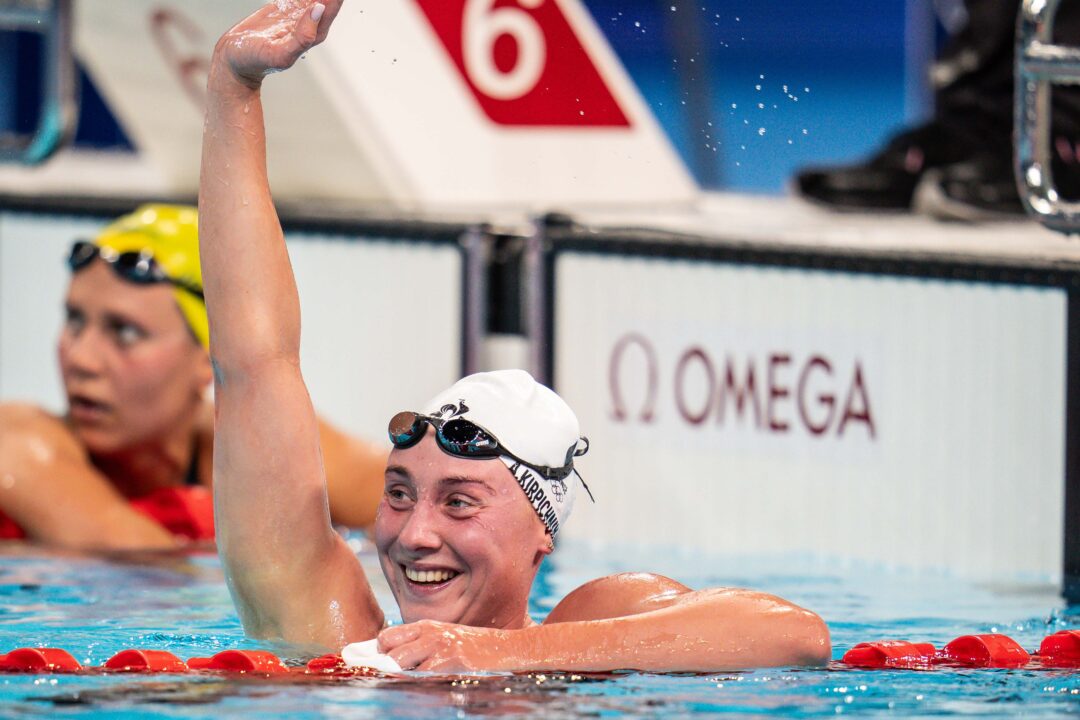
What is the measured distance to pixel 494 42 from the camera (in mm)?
6195

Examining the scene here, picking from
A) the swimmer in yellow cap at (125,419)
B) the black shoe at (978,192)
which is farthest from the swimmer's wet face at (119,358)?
the black shoe at (978,192)

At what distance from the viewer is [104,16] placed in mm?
6328

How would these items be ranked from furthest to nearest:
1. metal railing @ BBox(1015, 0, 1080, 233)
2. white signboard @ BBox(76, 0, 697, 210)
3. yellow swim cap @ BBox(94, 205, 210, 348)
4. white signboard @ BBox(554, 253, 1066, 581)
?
1. white signboard @ BBox(76, 0, 697, 210)
2. yellow swim cap @ BBox(94, 205, 210, 348)
3. white signboard @ BBox(554, 253, 1066, 581)
4. metal railing @ BBox(1015, 0, 1080, 233)

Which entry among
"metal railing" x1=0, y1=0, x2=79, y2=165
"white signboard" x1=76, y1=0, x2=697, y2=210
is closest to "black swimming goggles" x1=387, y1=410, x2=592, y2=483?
"metal railing" x1=0, y1=0, x2=79, y2=165

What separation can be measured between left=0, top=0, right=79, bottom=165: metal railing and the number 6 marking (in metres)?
1.23

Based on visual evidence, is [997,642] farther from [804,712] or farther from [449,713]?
[449,713]

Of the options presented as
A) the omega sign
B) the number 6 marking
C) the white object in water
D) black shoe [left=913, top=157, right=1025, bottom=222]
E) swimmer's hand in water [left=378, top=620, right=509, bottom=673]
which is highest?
the number 6 marking

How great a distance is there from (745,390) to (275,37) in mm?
2243

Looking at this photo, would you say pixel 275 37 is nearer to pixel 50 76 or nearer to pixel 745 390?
pixel 745 390

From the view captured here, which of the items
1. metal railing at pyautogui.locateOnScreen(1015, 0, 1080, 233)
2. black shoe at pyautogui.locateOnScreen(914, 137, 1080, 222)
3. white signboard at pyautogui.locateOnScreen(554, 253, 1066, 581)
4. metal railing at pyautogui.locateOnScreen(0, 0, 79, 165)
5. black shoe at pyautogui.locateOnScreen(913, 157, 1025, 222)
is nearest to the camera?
metal railing at pyautogui.locateOnScreen(1015, 0, 1080, 233)

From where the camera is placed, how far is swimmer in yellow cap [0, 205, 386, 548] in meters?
4.80

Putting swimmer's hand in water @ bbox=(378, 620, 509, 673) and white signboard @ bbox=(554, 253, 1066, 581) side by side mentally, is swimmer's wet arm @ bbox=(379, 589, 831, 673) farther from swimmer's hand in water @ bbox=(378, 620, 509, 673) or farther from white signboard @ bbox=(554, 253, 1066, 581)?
white signboard @ bbox=(554, 253, 1066, 581)

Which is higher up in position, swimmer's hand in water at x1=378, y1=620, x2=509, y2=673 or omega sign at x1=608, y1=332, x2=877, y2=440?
omega sign at x1=608, y1=332, x2=877, y2=440

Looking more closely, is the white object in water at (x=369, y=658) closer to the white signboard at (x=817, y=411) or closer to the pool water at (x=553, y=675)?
the pool water at (x=553, y=675)
